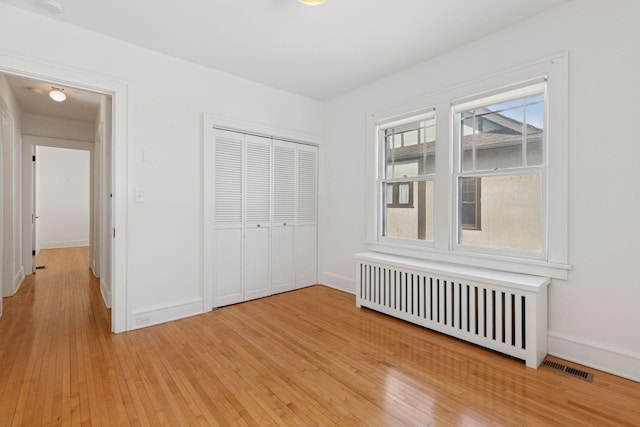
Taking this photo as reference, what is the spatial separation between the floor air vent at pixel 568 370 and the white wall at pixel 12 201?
19.7 feet

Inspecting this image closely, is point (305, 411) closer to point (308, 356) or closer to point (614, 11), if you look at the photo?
point (308, 356)

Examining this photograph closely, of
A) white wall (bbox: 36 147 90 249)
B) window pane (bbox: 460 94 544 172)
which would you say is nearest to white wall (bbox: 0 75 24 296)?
white wall (bbox: 36 147 90 249)

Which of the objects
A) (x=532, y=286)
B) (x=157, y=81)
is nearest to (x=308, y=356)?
(x=532, y=286)

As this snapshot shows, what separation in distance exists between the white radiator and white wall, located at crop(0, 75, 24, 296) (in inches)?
182

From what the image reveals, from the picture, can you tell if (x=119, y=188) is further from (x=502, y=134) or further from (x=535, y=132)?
(x=535, y=132)

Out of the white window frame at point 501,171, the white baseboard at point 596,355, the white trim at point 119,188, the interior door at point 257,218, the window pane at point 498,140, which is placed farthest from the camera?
the interior door at point 257,218

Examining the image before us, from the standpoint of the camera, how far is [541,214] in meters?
2.63

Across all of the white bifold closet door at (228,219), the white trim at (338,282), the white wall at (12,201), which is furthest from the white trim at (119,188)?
the white trim at (338,282)

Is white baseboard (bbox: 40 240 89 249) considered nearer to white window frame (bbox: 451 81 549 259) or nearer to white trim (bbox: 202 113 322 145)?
white trim (bbox: 202 113 322 145)

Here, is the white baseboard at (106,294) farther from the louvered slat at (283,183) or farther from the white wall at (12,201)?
the louvered slat at (283,183)

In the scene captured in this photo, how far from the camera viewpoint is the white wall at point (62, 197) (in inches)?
322

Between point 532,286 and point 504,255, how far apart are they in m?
0.53

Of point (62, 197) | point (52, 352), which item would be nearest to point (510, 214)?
point (52, 352)

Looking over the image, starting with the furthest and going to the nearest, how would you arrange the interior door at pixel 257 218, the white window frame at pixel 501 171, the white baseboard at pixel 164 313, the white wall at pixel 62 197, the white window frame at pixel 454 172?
the white wall at pixel 62 197 → the interior door at pixel 257 218 → the white baseboard at pixel 164 313 → the white window frame at pixel 501 171 → the white window frame at pixel 454 172
